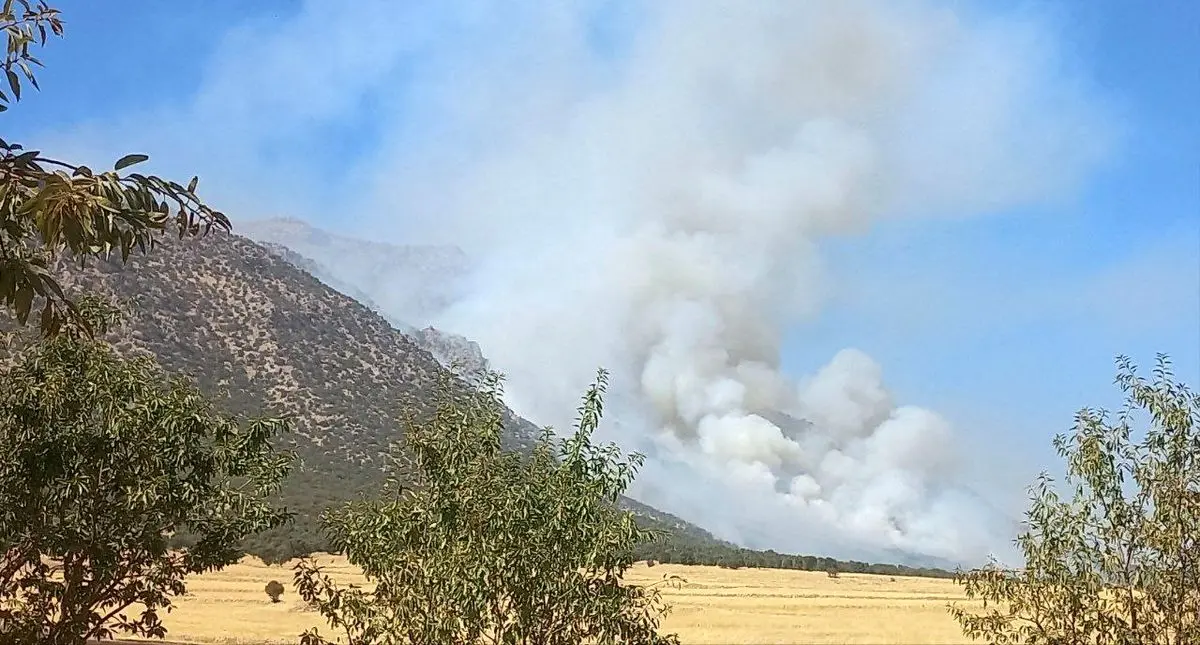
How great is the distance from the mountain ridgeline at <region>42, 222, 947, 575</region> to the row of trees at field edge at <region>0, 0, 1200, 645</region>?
150ft

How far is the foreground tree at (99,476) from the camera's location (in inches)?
539

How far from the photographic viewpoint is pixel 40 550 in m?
14.0

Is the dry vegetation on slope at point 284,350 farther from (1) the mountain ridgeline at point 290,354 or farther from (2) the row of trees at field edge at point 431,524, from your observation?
(2) the row of trees at field edge at point 431,524

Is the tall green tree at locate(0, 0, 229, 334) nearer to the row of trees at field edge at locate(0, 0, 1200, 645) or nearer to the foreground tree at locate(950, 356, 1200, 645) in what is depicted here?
the row of trees at field edge at locate(0, 0, 1200, 645)

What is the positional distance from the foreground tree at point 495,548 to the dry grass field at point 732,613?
18593mm

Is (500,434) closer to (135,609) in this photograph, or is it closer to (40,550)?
(40,550)

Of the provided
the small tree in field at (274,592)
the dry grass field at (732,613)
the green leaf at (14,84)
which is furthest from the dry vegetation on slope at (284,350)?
the green leaf at (14,84)

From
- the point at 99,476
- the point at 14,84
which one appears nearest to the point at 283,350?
the point at 99,476

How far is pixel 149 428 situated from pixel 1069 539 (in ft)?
41.4

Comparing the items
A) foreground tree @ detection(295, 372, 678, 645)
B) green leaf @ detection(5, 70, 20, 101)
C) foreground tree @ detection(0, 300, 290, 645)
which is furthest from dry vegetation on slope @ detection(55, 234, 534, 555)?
green leaf @ detection(5, 70, 20, 101)

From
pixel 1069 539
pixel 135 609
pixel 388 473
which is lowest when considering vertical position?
pixel 135 609

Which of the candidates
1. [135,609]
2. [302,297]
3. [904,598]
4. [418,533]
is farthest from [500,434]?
[302,297]

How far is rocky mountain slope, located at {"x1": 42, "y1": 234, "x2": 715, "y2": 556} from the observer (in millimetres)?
76125

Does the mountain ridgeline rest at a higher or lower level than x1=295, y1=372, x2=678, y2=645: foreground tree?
higher
